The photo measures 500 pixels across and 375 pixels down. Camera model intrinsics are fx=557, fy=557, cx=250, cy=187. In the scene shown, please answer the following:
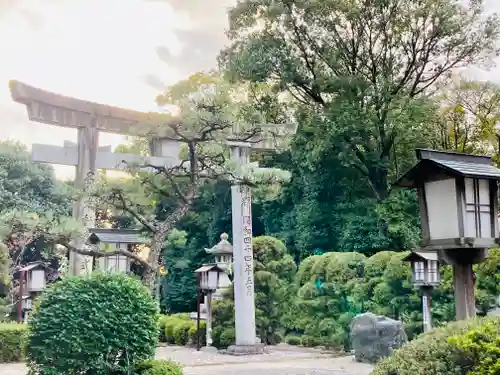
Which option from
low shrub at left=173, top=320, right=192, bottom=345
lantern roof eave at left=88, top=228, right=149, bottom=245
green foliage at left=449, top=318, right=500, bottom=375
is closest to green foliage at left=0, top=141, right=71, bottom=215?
lantern roof eave at left=88, top=228, right=149, bottom=245

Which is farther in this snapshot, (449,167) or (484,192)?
(484,192)

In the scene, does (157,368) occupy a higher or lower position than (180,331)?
higher

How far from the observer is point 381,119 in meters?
18.9

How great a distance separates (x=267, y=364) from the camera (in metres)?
10.4

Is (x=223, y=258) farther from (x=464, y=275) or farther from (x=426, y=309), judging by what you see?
(x=464, y=275)

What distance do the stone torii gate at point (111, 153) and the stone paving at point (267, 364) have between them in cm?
76

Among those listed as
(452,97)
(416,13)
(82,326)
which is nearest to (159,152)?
(82,326)

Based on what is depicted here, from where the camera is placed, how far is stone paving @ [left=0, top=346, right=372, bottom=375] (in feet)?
30.4

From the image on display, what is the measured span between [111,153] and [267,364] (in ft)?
16.7

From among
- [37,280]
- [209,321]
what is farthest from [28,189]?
[209,321]

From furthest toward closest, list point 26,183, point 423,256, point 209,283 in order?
point 26,183 < point 209,283 < point 423,256

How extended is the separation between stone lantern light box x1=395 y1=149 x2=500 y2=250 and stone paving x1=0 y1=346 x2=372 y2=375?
12.6ft

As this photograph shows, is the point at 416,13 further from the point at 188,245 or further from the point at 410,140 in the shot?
the point at 188,245

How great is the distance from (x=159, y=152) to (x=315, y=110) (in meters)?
11.4
